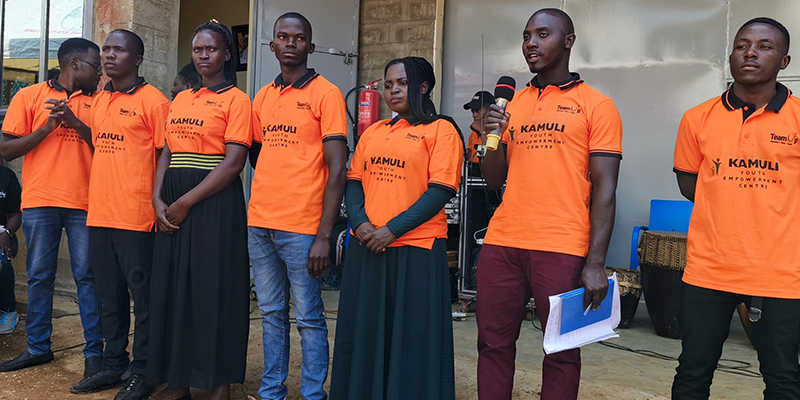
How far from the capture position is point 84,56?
164 inches

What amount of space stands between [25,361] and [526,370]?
3046mm

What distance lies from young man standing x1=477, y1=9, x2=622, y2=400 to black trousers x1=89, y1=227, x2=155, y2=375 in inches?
73.0

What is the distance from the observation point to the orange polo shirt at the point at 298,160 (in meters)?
3.21

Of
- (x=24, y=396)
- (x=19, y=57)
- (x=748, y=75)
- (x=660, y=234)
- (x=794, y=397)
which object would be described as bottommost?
(x=24, y=396)

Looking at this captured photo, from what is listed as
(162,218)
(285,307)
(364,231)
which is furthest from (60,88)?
(364,231)

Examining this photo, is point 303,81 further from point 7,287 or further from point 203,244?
point 7,287

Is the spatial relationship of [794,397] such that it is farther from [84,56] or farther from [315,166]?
[84,56]

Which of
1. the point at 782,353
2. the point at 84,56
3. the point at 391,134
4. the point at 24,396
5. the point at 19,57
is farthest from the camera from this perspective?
the point at 19,57

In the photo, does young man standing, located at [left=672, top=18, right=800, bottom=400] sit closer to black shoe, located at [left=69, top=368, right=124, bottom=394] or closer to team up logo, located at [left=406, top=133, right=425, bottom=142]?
team up logo, located at [left=406, top=133, right=425, bottom=142]

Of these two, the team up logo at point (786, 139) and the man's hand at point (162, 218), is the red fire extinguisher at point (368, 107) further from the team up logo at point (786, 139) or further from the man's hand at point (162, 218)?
the team up logo at point (786, 139)

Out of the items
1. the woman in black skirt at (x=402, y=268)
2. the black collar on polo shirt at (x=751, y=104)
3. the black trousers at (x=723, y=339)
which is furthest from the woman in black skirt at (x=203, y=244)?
the black collar on polo shirt at (x=751, y=104)

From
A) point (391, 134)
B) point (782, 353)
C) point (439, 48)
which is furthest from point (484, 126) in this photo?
point (439, 48)

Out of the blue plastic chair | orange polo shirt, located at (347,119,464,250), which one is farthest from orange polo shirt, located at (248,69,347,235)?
the blue plastic chair

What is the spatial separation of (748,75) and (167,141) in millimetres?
2625
